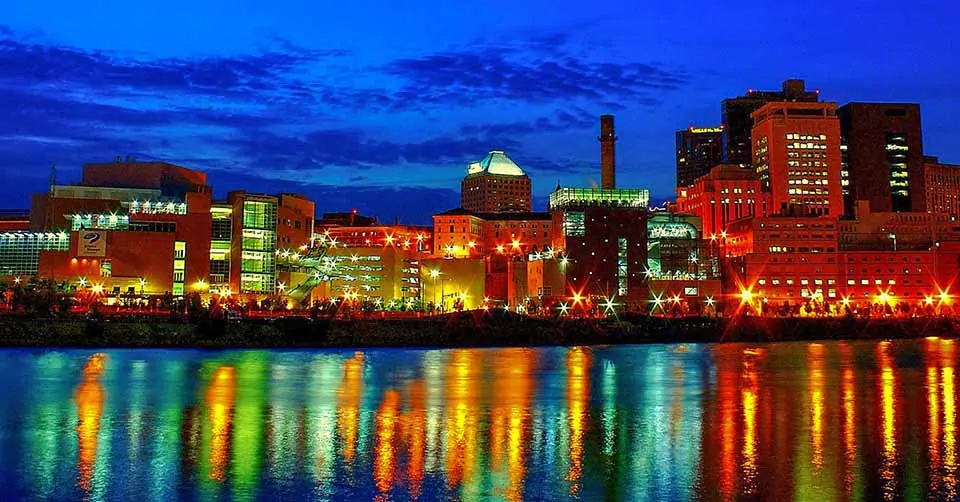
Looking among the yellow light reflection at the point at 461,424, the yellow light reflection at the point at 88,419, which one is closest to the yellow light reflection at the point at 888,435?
the yellow light reflection at the point at 461,424

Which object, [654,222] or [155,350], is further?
[654,222]

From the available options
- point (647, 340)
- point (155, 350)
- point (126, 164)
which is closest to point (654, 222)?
point (647, 340)

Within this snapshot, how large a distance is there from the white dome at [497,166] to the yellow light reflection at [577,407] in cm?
10472

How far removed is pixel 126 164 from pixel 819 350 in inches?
2675

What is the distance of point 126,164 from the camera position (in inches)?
3684

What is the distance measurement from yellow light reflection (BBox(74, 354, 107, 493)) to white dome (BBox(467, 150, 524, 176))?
396 feet

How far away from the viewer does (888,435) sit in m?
23.6

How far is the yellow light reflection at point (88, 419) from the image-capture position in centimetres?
1847

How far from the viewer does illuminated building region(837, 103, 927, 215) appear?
152m

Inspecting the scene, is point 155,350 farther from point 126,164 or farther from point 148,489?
point 148,489

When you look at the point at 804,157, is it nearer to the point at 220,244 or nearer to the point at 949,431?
the point at 220,244

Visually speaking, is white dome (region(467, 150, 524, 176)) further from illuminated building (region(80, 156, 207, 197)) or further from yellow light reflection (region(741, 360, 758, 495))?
yellow light reflection (region(741, 360, 758, 495))

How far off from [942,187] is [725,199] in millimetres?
48568

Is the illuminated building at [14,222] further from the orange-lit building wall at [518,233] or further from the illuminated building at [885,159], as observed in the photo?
the illuminated building at [885,159]
